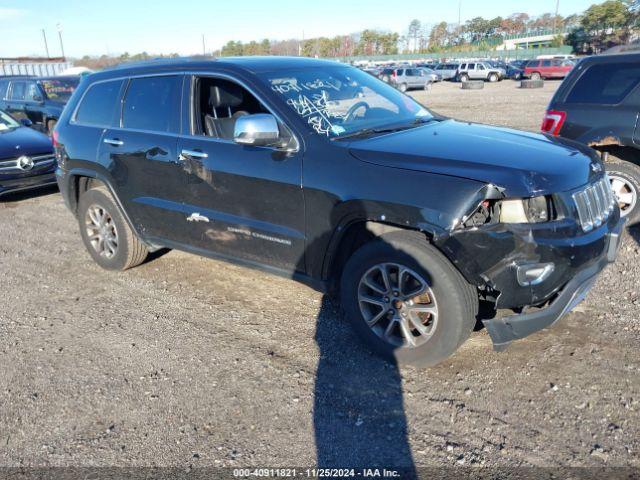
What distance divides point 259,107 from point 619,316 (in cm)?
310

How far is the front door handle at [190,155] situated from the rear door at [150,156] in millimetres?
76

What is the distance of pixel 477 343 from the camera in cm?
375

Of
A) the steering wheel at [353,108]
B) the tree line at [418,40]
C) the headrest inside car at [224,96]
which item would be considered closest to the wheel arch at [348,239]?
the steering wheel at [353,108]

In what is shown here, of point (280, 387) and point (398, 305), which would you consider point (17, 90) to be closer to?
point (280, 387)

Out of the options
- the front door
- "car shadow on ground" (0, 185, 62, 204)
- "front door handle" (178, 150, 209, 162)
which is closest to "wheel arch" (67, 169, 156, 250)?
the front door

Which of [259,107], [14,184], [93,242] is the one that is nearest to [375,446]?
[259,107]

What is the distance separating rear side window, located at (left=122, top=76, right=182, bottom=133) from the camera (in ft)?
14.3

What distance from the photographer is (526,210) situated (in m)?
3.04

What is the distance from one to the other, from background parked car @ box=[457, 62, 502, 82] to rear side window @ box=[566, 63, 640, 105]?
41.1 m

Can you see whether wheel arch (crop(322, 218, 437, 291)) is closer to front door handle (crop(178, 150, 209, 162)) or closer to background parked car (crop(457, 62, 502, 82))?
front door handle (crop(178, 150, 209, 162))

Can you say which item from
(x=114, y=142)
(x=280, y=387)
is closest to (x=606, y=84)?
(x=280, y=387)

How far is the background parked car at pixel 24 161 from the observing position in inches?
319

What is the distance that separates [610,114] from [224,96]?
3.98 m

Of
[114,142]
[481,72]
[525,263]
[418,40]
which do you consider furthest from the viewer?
[418,40]
